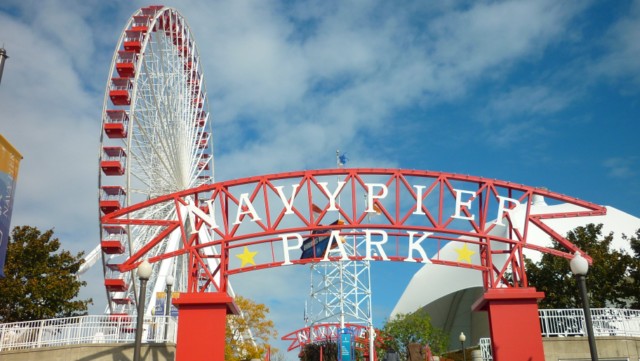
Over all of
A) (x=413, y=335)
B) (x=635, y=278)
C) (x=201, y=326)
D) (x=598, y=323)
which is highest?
(x=635, y=278)

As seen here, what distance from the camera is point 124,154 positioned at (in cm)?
3547

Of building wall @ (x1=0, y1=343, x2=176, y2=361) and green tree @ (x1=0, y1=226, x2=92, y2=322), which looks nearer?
building wall @ (x1=0, y1=343, x2=176, y2=361)

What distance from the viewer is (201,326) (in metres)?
20.2

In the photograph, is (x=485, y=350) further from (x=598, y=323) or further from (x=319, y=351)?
(x=319, y=351)

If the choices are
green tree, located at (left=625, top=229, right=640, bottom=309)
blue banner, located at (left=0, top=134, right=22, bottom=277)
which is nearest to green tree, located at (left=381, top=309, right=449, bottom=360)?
green tree, located at (left=625, top=229, right=640, bottom=309)

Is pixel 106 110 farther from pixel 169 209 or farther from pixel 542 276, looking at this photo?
pixel 542 276

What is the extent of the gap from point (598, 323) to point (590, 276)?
34.8ft

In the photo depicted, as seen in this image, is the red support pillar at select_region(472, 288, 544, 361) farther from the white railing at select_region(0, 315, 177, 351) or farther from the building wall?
the white railing at select_region(0, 315, 177, 351)

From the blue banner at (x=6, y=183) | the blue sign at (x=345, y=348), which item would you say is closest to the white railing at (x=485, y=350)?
the blue sign at (x=345, y=348)

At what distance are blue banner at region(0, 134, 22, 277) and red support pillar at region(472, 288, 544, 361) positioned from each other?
50.2ft

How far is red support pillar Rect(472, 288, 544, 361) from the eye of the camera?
20016 mm

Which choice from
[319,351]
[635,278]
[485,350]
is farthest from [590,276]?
[319,351]

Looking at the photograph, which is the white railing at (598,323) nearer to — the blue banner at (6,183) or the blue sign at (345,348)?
the blue sign at (345,348)

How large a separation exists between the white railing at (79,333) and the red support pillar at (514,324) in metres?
11.1
